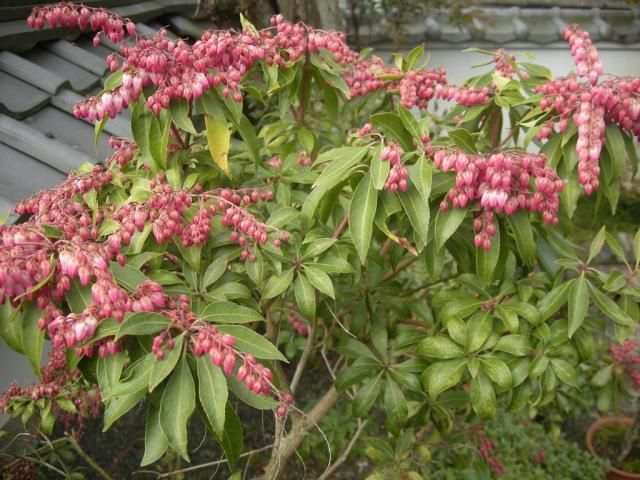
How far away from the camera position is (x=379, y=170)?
1.40 m

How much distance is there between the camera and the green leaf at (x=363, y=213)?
4.63 feet

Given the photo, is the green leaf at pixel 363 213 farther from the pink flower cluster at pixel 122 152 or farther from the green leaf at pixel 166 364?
the pink flower cluster at pixel 122 152

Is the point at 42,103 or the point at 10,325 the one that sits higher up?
the point at 42,103

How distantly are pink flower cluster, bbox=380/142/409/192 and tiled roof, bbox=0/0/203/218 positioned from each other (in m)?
1.08

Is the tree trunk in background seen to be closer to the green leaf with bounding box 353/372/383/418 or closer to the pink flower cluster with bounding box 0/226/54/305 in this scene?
the green leaf with bounding box 353/372/383/418

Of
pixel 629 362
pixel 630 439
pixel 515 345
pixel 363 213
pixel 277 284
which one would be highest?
pixel 363 213

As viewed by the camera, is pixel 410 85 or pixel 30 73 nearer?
pixel 410 85

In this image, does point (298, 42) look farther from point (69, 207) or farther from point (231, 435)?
point (231, 435)

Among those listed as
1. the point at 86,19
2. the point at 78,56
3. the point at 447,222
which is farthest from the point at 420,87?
the point at 78,56

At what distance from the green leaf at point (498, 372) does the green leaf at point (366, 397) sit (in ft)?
1.29

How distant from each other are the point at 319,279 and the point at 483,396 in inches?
23.9

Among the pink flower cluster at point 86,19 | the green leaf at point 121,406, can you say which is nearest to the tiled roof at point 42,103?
the pink flower cluster at point 86,19

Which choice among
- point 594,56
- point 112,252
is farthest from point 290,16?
point 112,252

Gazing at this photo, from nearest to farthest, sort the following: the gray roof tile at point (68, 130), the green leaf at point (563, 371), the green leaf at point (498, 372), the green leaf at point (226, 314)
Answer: the green leaf at point (226, 314) < the green leaf at point (498, 372) < the green leaf at point (563, 371) < the gray roof tile at point (68, 130)
